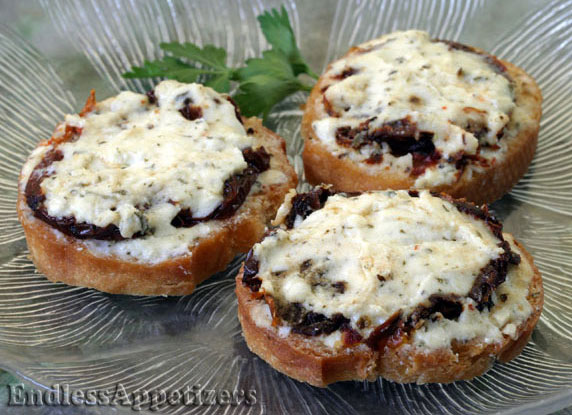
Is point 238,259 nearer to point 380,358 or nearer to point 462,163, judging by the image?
point 380,358

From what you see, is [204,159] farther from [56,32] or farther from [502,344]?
[56,32]

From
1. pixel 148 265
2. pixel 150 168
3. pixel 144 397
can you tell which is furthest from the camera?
pixel 150 168

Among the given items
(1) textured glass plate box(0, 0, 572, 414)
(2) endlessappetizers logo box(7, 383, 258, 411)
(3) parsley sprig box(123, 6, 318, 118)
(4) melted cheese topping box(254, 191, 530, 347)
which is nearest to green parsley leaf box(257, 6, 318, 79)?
(3) parsley sprig box(123, 6, 318, 118)

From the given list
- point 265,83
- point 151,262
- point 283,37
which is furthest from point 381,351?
point 283,37

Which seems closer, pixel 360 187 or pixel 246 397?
pixel 246 397

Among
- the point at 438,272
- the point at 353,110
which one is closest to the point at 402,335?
the point at 438,272

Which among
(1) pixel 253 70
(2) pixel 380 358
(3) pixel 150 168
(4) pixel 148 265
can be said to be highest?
(3) pixel 150 168

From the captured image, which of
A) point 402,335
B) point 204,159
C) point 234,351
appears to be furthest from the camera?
point 204,159
